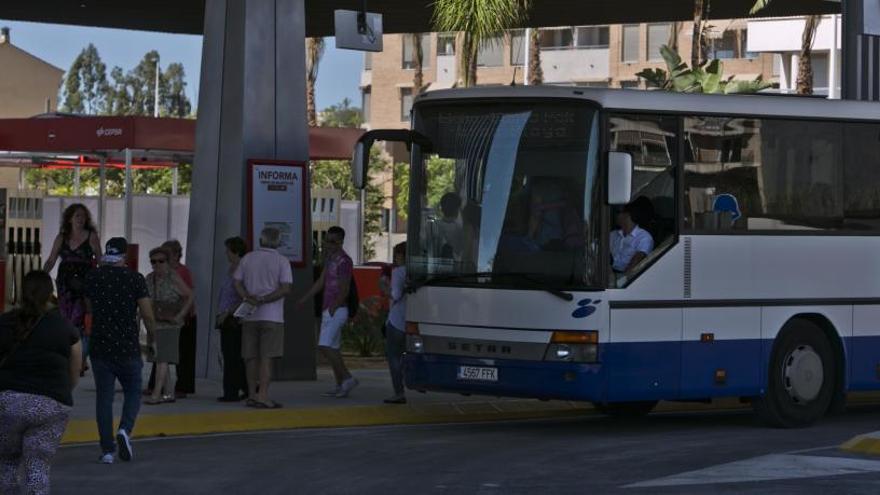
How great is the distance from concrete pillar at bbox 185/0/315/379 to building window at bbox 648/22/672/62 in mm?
65320

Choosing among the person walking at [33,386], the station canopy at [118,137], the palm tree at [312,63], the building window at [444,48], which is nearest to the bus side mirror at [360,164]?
the person walking at [33,386]

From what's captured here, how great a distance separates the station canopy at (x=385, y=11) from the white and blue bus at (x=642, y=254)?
11.9 metres

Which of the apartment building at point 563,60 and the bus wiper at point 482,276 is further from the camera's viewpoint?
the apartment building at point 563,60

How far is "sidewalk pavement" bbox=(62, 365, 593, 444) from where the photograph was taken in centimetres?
1669

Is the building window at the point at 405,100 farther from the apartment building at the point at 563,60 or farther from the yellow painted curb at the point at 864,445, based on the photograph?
the yellow painted curb at the point at 864,445

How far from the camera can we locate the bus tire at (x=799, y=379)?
17062 millimetres

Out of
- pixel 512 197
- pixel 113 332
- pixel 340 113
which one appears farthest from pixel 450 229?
pixel 340 113

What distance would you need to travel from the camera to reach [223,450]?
14953 mm

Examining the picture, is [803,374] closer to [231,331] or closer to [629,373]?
[629,373]

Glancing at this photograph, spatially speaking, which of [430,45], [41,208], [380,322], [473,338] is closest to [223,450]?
[473,338]

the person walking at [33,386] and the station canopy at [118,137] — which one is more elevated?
the station canopy at [118,137]

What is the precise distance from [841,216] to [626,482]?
5.57 m

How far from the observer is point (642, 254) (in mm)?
16047

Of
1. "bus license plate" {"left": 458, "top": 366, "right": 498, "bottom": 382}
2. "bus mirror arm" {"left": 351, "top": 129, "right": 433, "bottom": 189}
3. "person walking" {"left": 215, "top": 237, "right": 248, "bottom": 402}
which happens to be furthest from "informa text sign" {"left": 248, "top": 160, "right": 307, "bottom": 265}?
"bus license plate" {"left": 458, "top": 366, "right": 498, "bottom": 382}
